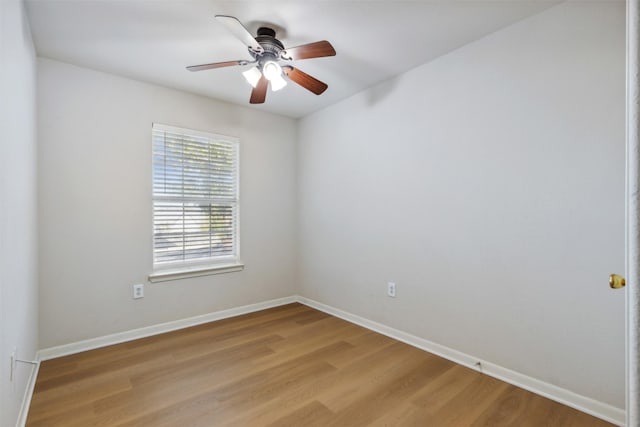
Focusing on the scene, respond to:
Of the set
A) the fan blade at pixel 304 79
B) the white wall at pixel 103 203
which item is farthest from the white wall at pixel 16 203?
the fan blade at pixel 304 79

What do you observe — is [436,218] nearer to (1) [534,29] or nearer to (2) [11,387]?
(1) [534,29]

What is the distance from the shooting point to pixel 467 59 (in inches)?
92.0

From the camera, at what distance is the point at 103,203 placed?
271 cm

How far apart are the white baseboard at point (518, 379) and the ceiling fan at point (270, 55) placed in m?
2.27

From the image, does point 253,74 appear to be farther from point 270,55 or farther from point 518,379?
point 518,379

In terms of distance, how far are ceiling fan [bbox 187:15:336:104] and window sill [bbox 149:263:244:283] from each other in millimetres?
1908

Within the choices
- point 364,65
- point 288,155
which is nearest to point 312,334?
point 288,155

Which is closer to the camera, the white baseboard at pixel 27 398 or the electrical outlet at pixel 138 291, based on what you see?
the white baseboard at pixel 27 398

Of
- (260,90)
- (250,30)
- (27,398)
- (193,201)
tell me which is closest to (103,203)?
(193,201)

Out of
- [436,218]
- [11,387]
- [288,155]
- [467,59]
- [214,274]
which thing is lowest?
[11,387]

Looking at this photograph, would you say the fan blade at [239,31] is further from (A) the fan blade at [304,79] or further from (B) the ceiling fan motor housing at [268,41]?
(A) the fan blade at [304,79]

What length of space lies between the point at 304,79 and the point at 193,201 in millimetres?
1799

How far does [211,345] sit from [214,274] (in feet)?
2.72

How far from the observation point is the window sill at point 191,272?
2982mm
